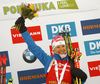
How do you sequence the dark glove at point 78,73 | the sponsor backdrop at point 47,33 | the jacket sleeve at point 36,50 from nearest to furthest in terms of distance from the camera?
the dark glove at point 78,73, the jacket sleeve at point 36,50, the sponsor backdrop at point 47,33

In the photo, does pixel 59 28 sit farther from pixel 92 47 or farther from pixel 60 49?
pixel 60 49

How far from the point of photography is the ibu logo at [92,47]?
291 cm

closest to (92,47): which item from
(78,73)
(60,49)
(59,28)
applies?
(59,28)

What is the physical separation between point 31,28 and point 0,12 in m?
0.54

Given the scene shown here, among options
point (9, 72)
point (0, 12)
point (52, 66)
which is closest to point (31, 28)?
point (0, 12)

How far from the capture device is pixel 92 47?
2926mm

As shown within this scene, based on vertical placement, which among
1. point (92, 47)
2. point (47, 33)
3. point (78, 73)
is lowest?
point (78, 73)

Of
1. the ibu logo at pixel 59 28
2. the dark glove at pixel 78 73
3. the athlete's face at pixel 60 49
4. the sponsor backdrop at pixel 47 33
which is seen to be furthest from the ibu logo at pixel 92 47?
the dark glove at pixel 78 73

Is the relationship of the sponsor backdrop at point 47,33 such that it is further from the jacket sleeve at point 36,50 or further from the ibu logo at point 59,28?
the jacket sleeve at point 36,50

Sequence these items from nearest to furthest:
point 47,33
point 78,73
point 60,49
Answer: point 78,73 < point 60,49 < point 47,33

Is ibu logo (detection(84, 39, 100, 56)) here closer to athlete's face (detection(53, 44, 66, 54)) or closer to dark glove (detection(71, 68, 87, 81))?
athlete's face (detection(53, 44, 66, 54))

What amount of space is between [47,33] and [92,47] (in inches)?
30.1

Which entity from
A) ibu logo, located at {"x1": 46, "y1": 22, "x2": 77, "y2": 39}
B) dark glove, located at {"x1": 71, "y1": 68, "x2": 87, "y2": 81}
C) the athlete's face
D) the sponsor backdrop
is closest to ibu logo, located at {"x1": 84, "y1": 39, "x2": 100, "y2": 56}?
the sponsor backdrop

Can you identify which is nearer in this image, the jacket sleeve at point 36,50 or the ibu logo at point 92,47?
the jacket sleeve at point 36,50
